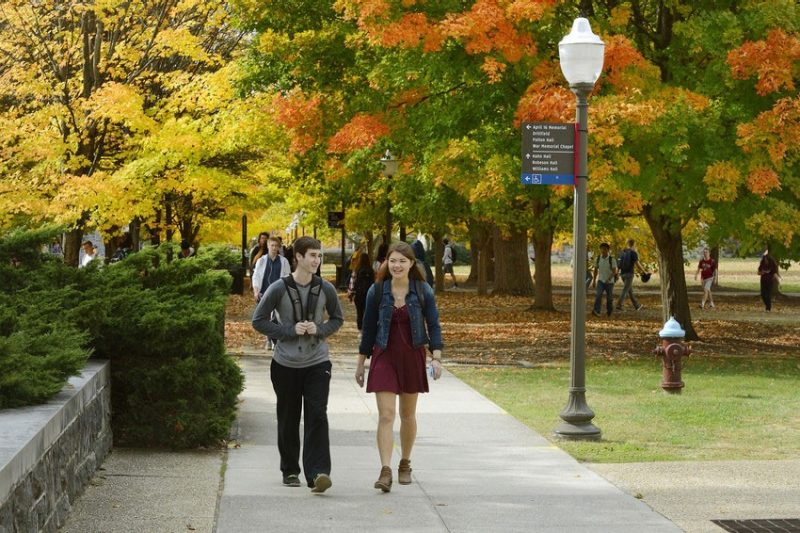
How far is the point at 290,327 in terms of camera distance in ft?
29.7

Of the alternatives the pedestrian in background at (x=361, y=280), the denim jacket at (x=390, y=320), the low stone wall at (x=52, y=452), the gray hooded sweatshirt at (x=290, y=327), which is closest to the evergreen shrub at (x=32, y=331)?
the low stone wall at (x=52, y=452)

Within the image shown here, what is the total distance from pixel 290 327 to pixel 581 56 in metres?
4.41

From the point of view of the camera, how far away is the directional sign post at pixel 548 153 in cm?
1186

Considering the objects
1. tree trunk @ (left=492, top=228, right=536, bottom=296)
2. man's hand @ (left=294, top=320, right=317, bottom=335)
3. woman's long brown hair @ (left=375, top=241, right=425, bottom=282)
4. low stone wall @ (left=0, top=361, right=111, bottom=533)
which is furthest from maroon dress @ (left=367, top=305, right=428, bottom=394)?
tree trunk @ (left=492, top=228, right=536, bottom=296)

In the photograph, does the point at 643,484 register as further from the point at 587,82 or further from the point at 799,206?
the point at 799,206

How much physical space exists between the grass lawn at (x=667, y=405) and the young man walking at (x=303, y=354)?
8.50ft

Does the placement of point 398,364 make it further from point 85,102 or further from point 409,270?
point 85,102

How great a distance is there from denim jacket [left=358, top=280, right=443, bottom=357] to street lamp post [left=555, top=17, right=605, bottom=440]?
2806mm

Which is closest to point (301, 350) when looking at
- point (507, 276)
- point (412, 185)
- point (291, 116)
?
point (291, 116)

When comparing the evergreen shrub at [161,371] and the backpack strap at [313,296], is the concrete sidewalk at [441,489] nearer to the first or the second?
the evergreen shrub at [161,371]

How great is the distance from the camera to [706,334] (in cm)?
2636

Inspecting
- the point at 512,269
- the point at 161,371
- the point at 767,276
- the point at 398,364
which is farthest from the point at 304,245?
the point at 512,269

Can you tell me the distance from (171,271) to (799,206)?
12.2 m

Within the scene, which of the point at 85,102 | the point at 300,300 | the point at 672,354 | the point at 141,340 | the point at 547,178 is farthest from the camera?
the point at 85,102
